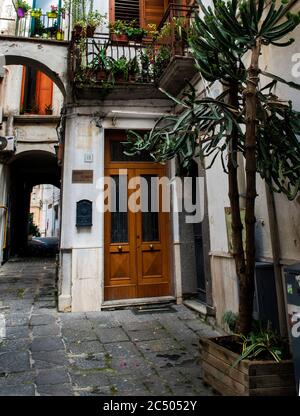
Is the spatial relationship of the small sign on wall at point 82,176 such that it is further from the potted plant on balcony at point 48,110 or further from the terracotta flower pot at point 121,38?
the potted plant on balcony at point 48,110

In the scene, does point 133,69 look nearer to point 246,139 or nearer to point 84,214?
point 84,214

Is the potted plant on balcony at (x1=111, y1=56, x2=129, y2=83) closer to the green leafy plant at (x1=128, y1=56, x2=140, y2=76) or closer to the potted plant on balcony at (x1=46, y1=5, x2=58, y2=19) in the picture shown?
the green leafy plant at (x1=128, y1=56, x2=140, y2=76)

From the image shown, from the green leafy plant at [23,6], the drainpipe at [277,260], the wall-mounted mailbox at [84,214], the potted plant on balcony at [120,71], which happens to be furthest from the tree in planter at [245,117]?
the green leafy plant at [23,6]

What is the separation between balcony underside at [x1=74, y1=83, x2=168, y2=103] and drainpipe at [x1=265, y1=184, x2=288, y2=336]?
377 cm

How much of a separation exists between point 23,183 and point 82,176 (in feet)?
39.3

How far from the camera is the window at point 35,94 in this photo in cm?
1215

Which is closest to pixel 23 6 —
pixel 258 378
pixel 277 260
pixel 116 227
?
pixel 116 227

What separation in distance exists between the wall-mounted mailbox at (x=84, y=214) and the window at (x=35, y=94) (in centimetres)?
754

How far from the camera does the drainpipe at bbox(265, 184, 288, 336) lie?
3506 mm

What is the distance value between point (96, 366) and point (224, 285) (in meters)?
2.15

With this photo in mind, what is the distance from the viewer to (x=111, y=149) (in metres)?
6.71

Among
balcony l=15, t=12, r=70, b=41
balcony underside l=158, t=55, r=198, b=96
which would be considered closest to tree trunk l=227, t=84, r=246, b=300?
balcony underside l=158, t=55, r=198, b=96

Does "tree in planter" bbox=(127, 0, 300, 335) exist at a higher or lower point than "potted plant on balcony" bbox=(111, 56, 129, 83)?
lower
